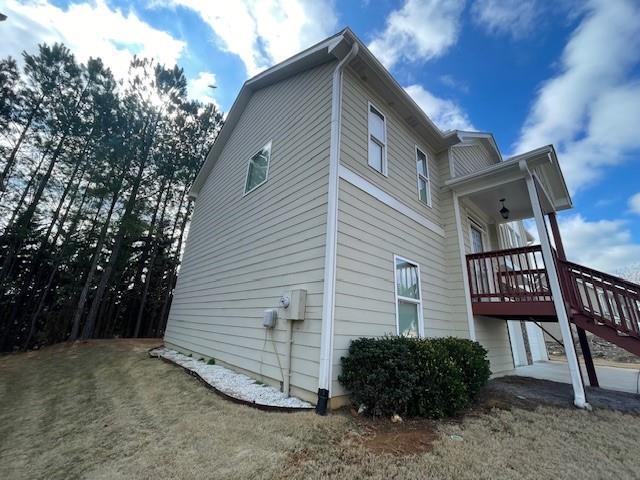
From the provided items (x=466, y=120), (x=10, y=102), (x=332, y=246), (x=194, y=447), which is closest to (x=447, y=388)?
(x=332, y=246)

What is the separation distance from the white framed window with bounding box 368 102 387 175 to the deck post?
453cm

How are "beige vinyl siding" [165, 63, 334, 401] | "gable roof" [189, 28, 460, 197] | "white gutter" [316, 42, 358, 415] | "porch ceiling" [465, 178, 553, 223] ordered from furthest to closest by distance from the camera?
"porch ceiling" [465, 178, 553, 223] → "gable roof" [189, 28, 460, 197] → "beige vinyl siding" [165, 63, 334, 401] → "white gutter" [316, 42, 358, 415]

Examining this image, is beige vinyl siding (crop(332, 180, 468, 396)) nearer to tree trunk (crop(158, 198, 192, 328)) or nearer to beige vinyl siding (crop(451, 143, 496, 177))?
beige vinyl siding (crop(451, 143, 496, 177))

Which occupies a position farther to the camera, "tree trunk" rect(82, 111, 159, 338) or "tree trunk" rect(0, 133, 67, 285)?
"tree trunk" rect(82, 111, 159, 338)

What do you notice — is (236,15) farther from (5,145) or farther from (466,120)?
(5,145)

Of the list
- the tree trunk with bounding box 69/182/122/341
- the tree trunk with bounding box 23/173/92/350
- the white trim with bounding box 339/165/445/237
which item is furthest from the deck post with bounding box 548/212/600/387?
the tree trunk with bounding box 23/173/92/350

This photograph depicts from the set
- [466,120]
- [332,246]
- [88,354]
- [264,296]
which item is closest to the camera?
[332,246]

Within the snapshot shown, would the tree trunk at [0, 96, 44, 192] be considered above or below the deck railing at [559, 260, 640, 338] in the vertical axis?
above

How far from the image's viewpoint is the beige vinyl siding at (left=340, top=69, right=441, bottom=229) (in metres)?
5.15

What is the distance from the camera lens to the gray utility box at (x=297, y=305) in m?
4.15

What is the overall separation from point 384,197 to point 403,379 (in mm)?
3305

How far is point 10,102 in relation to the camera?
38.8 ft

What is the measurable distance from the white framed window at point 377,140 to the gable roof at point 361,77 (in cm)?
56

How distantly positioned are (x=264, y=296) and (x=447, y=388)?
3.29 meters
